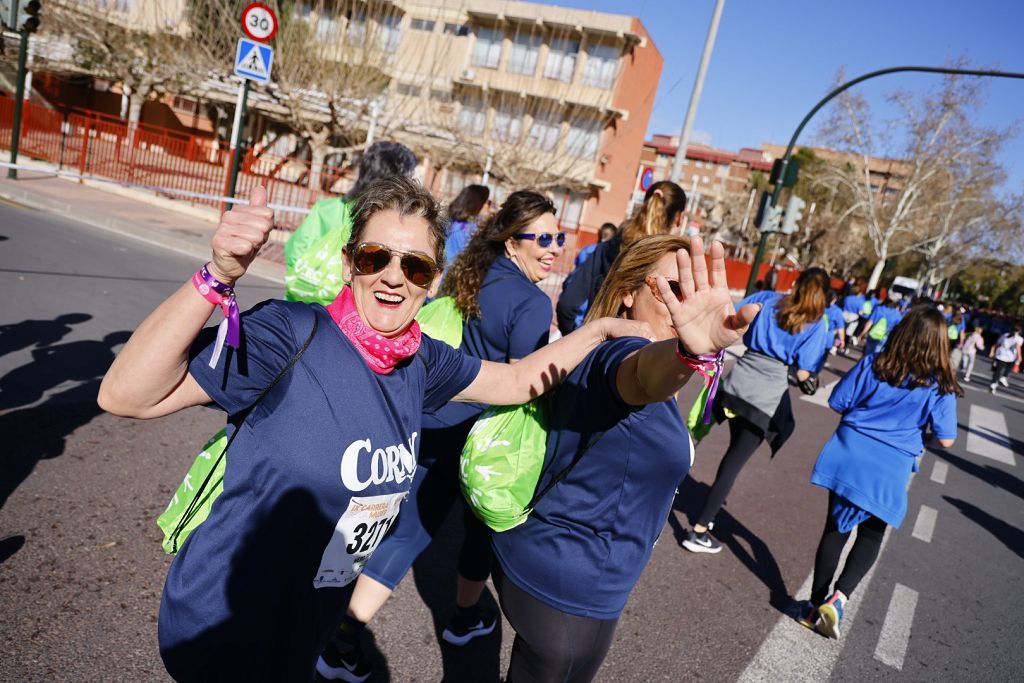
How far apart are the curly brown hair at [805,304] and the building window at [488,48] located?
33350 mm

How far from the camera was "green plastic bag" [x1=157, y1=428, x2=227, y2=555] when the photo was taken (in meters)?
1.51

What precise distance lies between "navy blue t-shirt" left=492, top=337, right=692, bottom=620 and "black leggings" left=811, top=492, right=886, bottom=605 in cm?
236

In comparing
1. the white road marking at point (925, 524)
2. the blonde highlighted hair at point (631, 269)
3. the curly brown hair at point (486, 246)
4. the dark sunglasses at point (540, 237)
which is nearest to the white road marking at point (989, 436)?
the white road marking at point (925, 524)

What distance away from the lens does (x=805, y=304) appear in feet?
15.0

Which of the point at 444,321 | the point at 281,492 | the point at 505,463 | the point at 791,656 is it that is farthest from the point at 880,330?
the point at 281,492

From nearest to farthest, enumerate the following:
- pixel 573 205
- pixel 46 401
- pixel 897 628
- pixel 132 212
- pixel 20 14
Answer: pixel 897 628, pixel 46 401, pixel 20 14, pixel 132 212, pixel 573 205

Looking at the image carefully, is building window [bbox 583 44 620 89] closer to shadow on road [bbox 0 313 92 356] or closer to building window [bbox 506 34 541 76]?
building window [bbox 506 34 541 76]

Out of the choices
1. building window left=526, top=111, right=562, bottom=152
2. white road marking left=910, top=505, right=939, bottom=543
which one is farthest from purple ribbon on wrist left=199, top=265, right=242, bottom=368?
building window left=526, top=111, right=562, bottom=152

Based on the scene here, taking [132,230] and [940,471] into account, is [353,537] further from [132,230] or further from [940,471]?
[132,230]

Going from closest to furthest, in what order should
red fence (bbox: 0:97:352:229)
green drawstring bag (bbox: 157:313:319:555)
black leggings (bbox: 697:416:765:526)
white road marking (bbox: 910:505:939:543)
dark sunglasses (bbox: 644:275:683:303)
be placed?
green drawstring bag (bbox: 157:313:319:555) → dark sunglasses (bbox: 644:275:683:303) → black leggings (bbox: 697:416:765:526) → white road marking (bbox: 910:505:939:543) → red fence (bbox: 0:97:352:229)

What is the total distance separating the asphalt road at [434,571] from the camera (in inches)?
107

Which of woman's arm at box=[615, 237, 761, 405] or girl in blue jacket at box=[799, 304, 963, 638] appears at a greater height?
woman's arm at box=[615, 237, 761, 405]

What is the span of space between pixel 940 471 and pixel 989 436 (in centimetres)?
422

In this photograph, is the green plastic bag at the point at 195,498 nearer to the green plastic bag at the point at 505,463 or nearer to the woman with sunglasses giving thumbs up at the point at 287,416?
the woman with sunglasses giving thumbs up at the point at 287,416
